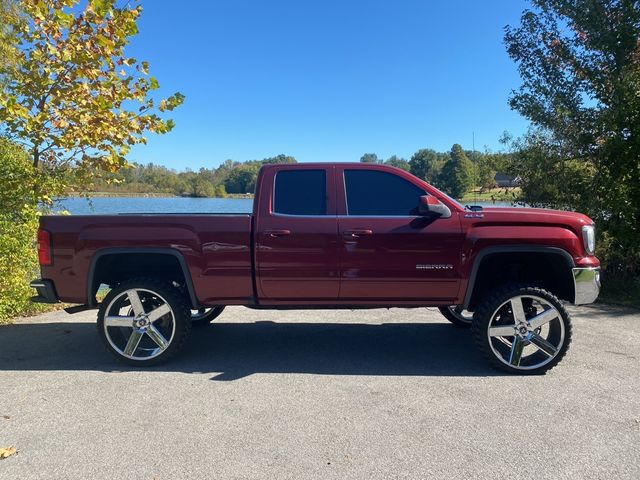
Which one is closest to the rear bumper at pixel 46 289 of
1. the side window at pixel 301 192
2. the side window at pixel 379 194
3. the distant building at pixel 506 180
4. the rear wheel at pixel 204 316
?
the rear wheel at pixel 204 316

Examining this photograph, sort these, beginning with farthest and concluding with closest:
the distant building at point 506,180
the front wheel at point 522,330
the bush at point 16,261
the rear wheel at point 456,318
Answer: the distant building at point 506,180 → the bush at point 16,261 → the rear wheel at point 456,318 → the front wheel at point 522,330

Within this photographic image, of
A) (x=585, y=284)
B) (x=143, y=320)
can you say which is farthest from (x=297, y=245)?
(x=585, y=284)

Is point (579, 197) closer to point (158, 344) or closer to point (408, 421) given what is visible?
point (408, 421)

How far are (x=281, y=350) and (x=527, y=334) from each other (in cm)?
245

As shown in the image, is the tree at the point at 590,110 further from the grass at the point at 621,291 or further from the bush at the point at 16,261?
the bush at the point at 16,261

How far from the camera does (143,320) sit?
456cm

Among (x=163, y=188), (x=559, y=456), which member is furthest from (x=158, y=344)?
(x=163, y=188)

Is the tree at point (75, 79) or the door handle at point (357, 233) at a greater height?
the tree at point (75, 79)

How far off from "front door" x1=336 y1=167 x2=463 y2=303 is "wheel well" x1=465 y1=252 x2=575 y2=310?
0.32 meters

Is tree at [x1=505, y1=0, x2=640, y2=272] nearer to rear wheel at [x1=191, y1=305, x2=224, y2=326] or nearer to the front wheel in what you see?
the front wheel

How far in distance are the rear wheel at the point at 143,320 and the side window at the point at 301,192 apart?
133 centimetres

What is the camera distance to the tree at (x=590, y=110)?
7.93 meters

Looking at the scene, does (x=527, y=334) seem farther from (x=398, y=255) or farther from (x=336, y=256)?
(x=336, y=256)

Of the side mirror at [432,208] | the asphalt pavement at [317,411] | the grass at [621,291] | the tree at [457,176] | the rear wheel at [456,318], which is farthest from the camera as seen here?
the tree at [457,176]
